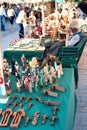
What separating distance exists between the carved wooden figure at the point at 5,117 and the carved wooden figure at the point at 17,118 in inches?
1.8

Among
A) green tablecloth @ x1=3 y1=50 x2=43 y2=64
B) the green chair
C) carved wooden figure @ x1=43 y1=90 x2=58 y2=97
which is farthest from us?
green tablecloth @ x1=3 y1=50 x2=43 y2=64

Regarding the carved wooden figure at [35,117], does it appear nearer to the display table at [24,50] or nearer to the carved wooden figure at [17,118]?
the carved wooden figure at [17,118]

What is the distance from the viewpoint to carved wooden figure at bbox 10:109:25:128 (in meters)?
1.86

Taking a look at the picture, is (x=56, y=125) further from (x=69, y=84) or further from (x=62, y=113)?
(x=69, y=84)

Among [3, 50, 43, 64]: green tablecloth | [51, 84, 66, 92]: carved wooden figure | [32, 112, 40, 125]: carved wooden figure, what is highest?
[32, 112, 40, 125]: carved wooden figure

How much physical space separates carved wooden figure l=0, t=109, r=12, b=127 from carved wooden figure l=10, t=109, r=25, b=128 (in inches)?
1.8

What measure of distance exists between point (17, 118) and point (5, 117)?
0.09m

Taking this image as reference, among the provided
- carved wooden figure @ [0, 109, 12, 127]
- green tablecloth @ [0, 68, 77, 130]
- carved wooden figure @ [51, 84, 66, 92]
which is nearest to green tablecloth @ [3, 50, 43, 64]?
green tablecloth @ [0, 68, 77, 130]

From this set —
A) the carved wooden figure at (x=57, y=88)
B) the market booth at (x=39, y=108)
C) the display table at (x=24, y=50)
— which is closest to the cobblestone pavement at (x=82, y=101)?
the market booth at (x=39, y=108)

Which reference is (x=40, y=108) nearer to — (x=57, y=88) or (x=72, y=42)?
(x=57, y=88)

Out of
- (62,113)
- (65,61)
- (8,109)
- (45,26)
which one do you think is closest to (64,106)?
(62,113)

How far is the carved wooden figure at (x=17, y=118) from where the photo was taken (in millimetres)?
1861

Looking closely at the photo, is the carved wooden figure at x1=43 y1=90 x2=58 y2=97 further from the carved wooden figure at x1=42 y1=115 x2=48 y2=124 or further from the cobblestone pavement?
the cobblestone pavement

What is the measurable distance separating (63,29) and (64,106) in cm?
414
